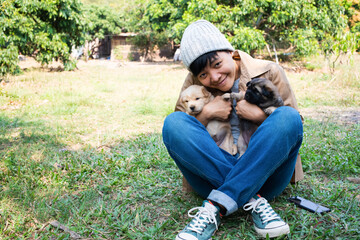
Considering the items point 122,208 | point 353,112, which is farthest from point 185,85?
point 353,112

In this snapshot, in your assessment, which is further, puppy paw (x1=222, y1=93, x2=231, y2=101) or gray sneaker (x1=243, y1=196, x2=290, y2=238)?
puppy paw (x1=222, y1=93, x2=231, y2=101)

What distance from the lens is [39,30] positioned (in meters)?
10.6

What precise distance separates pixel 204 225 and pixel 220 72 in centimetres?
109

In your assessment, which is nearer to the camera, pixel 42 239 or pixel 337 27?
pixel 42 239

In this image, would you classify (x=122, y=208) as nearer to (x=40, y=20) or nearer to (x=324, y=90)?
(x=324, y=90)

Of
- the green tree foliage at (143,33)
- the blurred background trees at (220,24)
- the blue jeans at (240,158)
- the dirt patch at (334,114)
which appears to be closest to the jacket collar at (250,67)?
the blue jeans at (240,158)

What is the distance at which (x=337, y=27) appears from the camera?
38.4ft

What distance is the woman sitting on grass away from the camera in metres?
1.81

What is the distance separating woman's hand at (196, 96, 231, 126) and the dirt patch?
121 inches

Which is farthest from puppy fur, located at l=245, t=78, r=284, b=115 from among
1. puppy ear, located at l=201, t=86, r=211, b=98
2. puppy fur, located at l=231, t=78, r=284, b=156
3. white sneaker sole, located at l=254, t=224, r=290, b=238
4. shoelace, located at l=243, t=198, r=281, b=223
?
white sneaker sole, located at l=254, t=224, r=290, b=238

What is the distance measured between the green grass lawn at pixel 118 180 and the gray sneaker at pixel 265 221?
0.12 meters

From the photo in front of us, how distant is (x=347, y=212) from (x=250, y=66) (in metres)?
1.29

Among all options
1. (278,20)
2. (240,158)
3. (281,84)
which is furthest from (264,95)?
(278,20)

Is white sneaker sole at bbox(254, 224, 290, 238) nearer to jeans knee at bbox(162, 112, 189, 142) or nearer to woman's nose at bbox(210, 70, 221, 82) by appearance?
jeans knee at bbox(162, 112, 189, 142)
